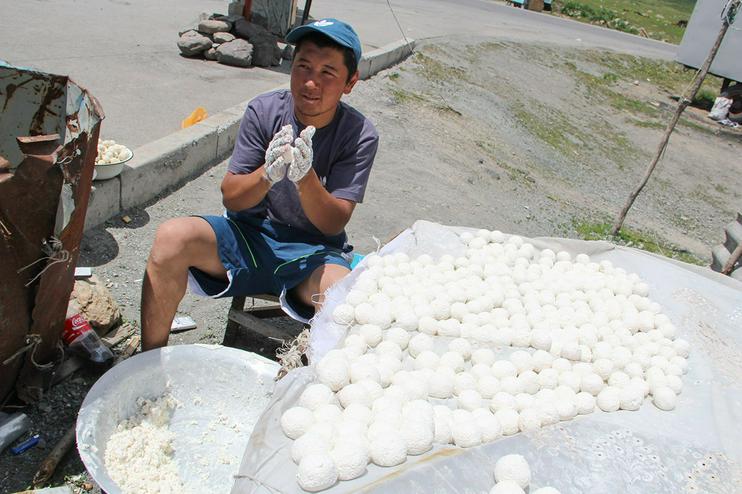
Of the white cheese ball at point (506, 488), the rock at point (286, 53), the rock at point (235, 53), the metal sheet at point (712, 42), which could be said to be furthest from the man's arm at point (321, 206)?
the metal sheet at point (712, 42)

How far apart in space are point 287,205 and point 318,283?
40 cm

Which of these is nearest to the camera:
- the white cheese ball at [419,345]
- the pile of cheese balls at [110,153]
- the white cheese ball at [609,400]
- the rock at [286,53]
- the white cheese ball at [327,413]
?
the white cheese ball at [327,413]

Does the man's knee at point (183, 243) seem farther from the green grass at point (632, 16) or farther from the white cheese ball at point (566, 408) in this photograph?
the green grass at point (632, 16)

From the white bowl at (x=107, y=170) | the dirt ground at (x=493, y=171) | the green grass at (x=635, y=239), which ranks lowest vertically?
the green grass at (x=635, y=239)

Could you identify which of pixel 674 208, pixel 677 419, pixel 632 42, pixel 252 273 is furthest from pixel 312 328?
pixel 632 42

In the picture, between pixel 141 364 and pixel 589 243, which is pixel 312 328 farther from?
pixel 589 243

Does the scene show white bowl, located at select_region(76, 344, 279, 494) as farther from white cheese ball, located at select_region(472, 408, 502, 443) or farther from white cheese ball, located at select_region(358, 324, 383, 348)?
white cheese ball, located at select_region(472, 408, 502, 443)

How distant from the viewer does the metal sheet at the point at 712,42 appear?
14523 millimetres

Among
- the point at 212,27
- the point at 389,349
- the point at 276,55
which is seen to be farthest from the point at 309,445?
the point at 212,27

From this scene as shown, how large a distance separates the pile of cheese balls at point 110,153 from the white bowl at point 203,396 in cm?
171

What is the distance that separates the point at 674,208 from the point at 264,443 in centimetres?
814

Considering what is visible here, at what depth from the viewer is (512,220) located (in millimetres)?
5703

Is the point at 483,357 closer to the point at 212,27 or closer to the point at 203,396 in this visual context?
the point at 203,396

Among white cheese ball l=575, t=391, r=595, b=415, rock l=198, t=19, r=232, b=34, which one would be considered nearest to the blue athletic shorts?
white cheese ball l=575, t=391, r=595, b=415
